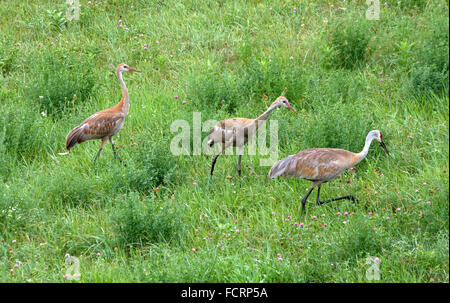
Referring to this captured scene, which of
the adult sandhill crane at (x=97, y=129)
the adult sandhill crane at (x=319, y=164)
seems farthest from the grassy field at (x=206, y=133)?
the adult sandhill crane at (x=319, y=164)

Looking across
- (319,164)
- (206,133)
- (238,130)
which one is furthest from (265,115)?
(319,164)

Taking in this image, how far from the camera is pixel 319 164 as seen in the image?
22.8 feet

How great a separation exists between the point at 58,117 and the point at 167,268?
4.65 m

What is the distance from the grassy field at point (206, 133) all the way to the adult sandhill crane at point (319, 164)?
33 centimetres

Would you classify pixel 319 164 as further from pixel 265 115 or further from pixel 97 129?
pixel 97 129

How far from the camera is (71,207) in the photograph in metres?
7.65

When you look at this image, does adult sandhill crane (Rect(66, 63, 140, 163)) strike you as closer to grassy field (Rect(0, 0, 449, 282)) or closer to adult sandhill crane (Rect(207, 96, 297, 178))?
grassy field (Rect(0, 0, 449, 282))

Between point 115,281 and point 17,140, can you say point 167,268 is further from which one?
point 17,140

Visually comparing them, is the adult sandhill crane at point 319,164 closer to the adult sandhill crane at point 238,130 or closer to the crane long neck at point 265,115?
the adult sandhill crane at point 238,130

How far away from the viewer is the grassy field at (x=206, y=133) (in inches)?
245

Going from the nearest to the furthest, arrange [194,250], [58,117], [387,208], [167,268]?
1. [167,268]
2. [194,250]
3. [387,208]
4. [58,117]

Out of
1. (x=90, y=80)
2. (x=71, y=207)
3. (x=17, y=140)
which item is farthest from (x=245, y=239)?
(x=90, y=80)

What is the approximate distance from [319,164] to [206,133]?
2152 millimetres

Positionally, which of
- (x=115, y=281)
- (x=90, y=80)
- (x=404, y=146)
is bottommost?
(x=115, y=281)
